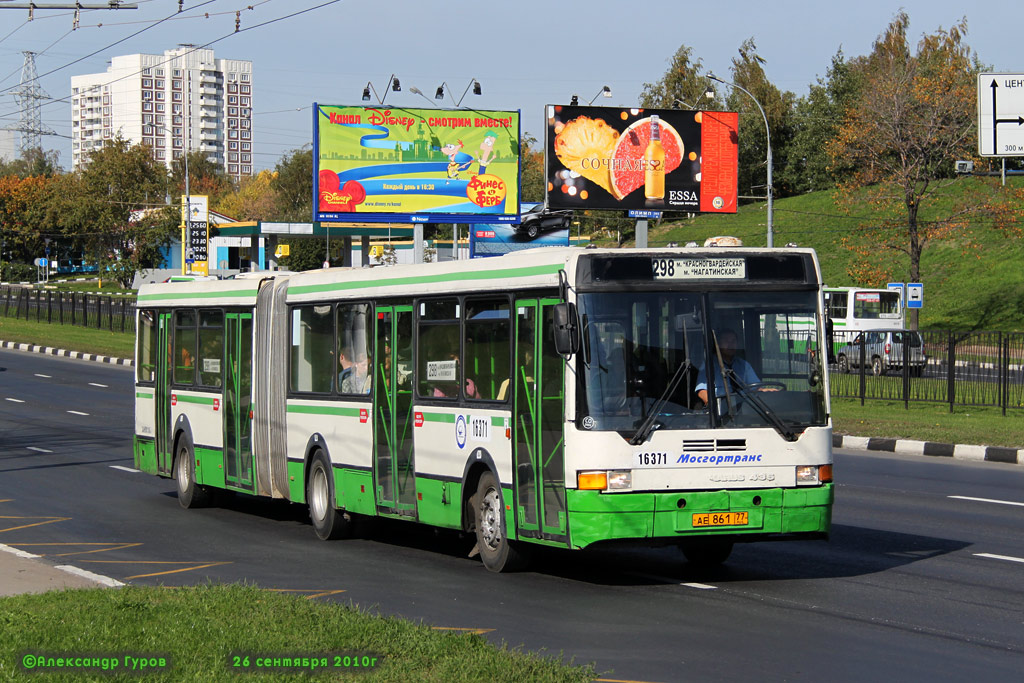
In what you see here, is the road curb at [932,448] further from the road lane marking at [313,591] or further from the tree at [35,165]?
the tree at [35,165]

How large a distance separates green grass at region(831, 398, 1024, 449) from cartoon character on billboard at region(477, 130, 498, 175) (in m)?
11.0

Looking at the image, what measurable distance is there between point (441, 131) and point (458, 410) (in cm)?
2467

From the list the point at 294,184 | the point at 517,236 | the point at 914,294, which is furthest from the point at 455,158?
the point at 294,184

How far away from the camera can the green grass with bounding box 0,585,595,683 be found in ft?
21.9

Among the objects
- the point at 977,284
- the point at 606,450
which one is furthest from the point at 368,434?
the point at 977,284

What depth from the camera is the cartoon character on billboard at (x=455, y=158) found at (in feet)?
118

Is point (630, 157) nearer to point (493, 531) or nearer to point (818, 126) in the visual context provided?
point (493, 531)

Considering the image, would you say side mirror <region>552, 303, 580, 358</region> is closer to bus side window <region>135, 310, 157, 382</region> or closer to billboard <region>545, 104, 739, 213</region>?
bus side window <region>135, 310, 157, 382</region>

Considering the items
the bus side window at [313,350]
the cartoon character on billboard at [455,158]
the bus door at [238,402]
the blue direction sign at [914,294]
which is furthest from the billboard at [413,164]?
the bus side window at [313,350]

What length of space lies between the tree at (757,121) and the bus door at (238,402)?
7014 cm

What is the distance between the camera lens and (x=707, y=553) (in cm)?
1147

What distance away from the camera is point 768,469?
34.1 ft

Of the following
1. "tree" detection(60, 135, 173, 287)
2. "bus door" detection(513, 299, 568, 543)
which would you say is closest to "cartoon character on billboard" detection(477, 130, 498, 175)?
"bus door" detection(513, 299, 568, 543)

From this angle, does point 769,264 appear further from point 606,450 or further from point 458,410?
point 458,410
